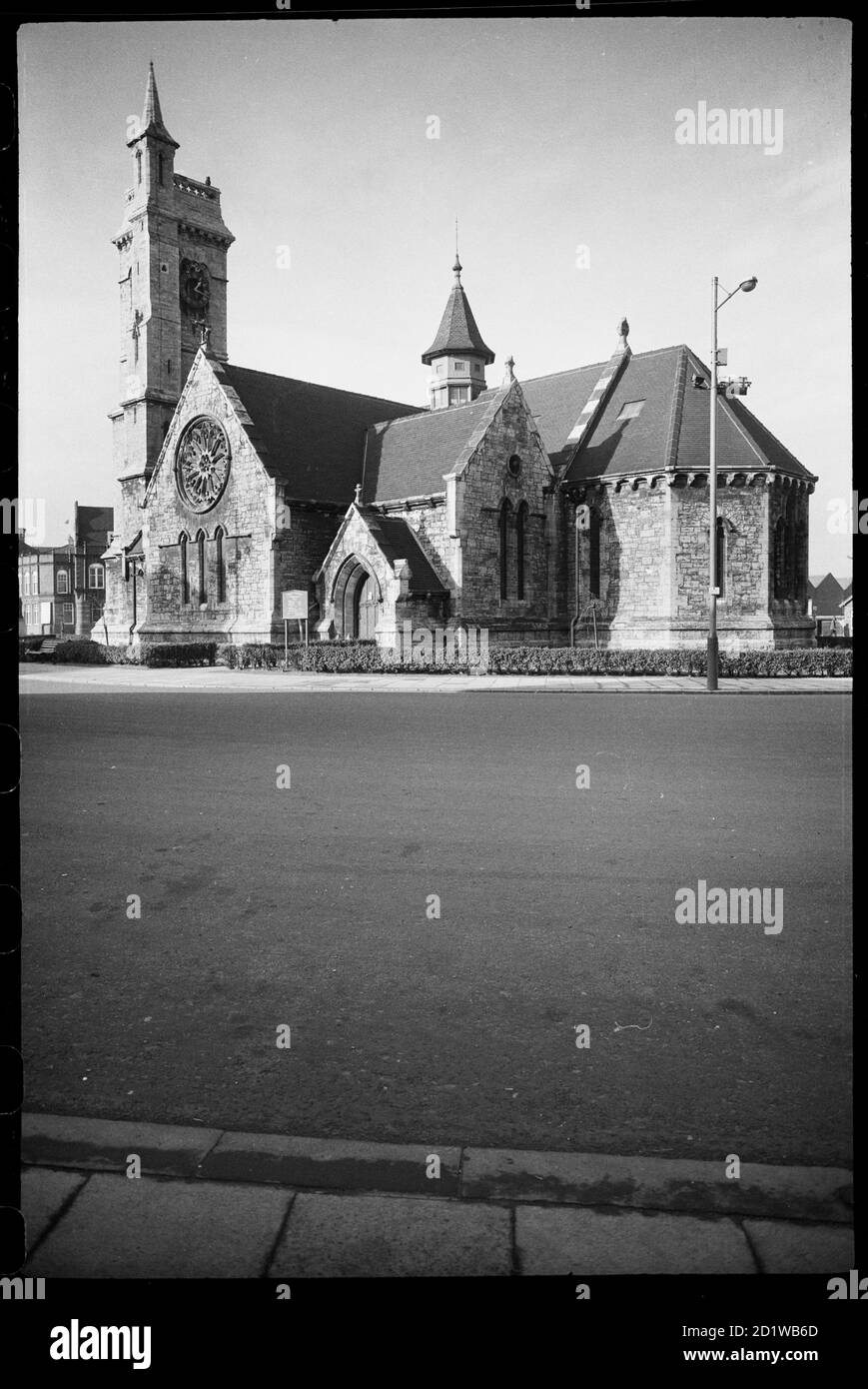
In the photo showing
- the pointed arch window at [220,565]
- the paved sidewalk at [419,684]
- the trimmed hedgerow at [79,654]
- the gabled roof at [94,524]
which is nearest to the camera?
the paved sidewalk at [419,684]

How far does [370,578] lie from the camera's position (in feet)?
112

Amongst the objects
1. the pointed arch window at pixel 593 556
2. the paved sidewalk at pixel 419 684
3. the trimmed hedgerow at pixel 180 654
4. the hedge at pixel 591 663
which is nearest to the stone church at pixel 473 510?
the pointed arch window at pixel 593 556

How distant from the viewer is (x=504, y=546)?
116 feet

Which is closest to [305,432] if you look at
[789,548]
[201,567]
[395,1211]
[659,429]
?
[201,567]

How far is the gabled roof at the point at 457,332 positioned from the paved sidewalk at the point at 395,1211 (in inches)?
2132

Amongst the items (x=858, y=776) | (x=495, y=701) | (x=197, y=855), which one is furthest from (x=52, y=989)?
(x=495, y=701)

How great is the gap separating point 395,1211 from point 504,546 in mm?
33877

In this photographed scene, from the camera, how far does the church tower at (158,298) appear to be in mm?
43656

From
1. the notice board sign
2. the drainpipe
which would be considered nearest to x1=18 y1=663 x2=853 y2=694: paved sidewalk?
the notice board sign

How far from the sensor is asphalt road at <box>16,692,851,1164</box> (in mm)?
3115

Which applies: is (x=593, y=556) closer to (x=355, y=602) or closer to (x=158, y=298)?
(x=355, y=602)

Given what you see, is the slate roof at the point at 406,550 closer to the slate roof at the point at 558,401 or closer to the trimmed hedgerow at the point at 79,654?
the slate roof at the point at 558,401

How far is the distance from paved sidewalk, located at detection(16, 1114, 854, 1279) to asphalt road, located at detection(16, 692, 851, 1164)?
0.66 feet

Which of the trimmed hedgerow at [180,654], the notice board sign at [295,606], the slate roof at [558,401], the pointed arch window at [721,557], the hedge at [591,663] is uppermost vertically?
the slate roof at [558,401]
